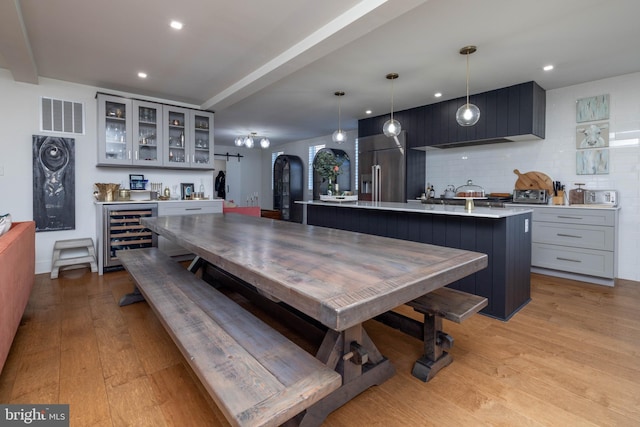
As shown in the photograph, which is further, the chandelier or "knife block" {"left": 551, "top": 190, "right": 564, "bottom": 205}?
the chandelier

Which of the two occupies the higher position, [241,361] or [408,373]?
[241,361]

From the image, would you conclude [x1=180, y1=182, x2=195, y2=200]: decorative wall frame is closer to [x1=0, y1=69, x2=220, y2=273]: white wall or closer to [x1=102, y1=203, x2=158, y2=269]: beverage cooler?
[x1=102, y1=203, x2=158, y2=269]: beverage cooler

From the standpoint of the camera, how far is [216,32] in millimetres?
2785

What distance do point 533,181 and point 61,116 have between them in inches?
248

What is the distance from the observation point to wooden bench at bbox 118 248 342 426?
→ 96 cm

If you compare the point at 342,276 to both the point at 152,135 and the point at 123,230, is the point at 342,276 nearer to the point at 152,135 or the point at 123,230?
the point at 123,230

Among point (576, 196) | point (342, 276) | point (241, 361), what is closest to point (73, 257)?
point (241, 361)

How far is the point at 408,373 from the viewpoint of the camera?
1.84m

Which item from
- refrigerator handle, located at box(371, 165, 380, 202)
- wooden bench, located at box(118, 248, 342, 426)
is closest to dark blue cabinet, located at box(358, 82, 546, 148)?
refrigerator handle, located at box(371, 165, 380, 202)

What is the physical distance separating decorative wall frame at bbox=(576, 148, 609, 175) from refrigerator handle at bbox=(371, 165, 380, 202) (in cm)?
281

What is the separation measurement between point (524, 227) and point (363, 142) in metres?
3.62

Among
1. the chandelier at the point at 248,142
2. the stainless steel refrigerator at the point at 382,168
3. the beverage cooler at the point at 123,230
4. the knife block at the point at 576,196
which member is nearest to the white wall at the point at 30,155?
the beverage cooler at the point at 123,230

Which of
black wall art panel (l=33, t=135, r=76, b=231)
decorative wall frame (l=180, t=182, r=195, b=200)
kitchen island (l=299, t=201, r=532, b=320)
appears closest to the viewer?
kitchen island (l=299, t=201, r=532, b=320)

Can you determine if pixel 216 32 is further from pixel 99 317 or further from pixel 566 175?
pixel 566 175
